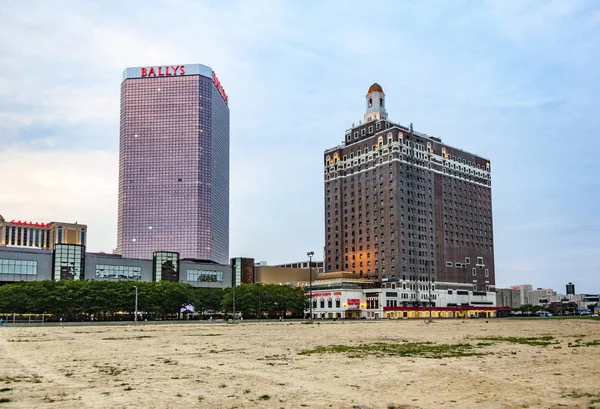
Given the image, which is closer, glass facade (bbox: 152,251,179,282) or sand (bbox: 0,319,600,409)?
sand (bbox: 0,319,600,409)

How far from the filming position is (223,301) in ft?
531

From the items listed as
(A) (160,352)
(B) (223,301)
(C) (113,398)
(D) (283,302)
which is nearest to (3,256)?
(B) (223,301)

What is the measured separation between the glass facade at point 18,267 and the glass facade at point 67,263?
244 inches

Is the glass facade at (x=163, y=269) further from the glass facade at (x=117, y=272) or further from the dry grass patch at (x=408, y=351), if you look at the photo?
the dry grass patch at (x=408, y=351)

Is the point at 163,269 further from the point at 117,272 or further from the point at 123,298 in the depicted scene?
Result: the point at 123,298

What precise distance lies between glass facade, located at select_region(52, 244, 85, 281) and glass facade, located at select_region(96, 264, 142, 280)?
684 cm

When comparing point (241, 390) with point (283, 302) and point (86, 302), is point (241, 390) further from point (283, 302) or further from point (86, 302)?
point (283, 302)

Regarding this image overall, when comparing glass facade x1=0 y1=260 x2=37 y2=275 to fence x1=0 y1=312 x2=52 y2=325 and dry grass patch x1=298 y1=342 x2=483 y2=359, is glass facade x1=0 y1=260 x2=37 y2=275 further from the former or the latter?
dry grass patch x1=298 y1=342 x2=483 y2=359

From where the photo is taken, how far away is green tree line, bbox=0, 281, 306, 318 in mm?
135375

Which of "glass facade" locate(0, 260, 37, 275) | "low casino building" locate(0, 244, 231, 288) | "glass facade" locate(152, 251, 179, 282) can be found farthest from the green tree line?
"glass facade" locate(152, 251, 179, 282)

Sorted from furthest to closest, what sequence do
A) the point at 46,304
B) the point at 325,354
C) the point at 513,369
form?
1. the point at 46,304
2. the point at 325,354
3. the point at 513,369

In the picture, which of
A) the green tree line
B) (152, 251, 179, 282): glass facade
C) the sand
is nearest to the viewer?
the sand

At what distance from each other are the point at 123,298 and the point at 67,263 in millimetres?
44516

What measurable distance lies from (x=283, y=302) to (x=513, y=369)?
143750 millimetres
